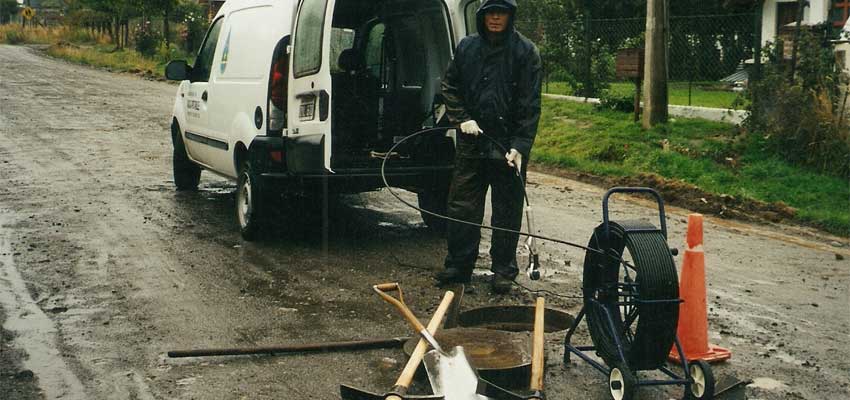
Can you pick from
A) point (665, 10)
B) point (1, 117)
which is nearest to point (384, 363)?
point (665, 10)

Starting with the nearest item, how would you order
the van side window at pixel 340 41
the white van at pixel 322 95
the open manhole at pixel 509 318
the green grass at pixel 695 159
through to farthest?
1. the open manhole at pixel 509 318
2. the white van at pixel 322 95
3. the van side window at pixel 340 41
4. the green grass at pixel 695 159

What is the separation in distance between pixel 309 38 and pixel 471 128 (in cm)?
201

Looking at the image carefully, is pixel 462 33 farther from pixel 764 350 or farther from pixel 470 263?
pixel 764 350

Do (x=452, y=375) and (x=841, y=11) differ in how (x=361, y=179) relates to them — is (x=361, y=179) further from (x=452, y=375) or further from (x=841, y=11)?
(x=841, y=11)

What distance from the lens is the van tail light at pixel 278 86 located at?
912cm

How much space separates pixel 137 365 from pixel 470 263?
9.35 feet

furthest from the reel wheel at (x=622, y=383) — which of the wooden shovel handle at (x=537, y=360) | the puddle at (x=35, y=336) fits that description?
the puddle at (x=35, y=336)

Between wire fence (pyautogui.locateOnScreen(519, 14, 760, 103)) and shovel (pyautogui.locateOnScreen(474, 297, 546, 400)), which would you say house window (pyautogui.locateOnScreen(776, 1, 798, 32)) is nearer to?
wire fence (pyautogui.locateOnScreen(519, 14, 760, 103))

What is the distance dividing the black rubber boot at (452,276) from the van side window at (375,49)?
2848 mm

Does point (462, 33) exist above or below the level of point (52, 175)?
above

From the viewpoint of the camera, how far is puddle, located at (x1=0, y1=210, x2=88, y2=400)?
563cm

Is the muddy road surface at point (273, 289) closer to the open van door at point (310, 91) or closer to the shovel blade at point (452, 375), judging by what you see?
the shovel blade at point (452, 375)

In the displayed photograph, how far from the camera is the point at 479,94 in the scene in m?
7.87

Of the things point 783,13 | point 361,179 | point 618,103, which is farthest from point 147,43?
point 361,179
